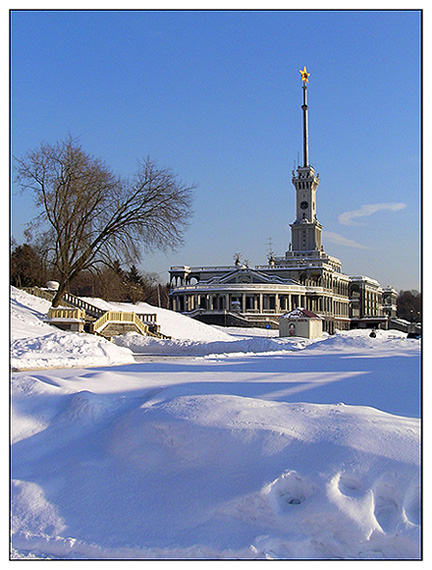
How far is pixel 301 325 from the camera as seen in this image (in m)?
41.2

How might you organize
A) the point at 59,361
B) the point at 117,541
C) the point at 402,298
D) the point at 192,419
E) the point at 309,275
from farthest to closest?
the point at 402,298 < the point at 309,275 < the point at 59,361 < the point at 192,419 < the point at 117,541

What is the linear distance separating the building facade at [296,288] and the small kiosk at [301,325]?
3174 cm

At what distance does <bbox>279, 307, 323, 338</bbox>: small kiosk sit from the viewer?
134ft

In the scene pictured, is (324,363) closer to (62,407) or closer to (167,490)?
(62,407)

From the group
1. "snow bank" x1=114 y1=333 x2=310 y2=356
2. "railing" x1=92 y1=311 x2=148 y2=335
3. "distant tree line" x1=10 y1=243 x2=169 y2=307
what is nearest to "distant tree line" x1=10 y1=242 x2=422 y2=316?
"distant tree line" x1=10 y1=243 x2=169 y2=307

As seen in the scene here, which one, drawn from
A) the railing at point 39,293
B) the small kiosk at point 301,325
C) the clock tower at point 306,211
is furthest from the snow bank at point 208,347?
the clock tower at point 306,211

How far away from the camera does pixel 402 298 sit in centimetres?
17812

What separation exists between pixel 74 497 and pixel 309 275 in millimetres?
103407

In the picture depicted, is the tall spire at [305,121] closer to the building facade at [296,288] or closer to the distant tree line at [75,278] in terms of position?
the building facade at [296,288]

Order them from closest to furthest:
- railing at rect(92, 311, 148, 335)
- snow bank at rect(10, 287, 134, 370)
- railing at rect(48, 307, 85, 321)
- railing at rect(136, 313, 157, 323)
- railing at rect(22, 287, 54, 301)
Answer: snow bank at rect(10, 287, 134, 370), railing at rect(48, 307, 85, 321), railing at rect(92, 311, 148, 335), railing at rect(22, 287, 54, 301), railing at rect(136, 313, 157, 323)

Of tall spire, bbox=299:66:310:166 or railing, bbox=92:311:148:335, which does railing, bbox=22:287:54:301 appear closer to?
railing, bbox=92:311:148:335

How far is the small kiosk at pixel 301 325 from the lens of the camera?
40.9m

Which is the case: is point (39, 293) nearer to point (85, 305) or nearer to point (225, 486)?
point (85, 305)

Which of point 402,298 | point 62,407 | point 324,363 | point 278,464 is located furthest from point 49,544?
point 402,298
